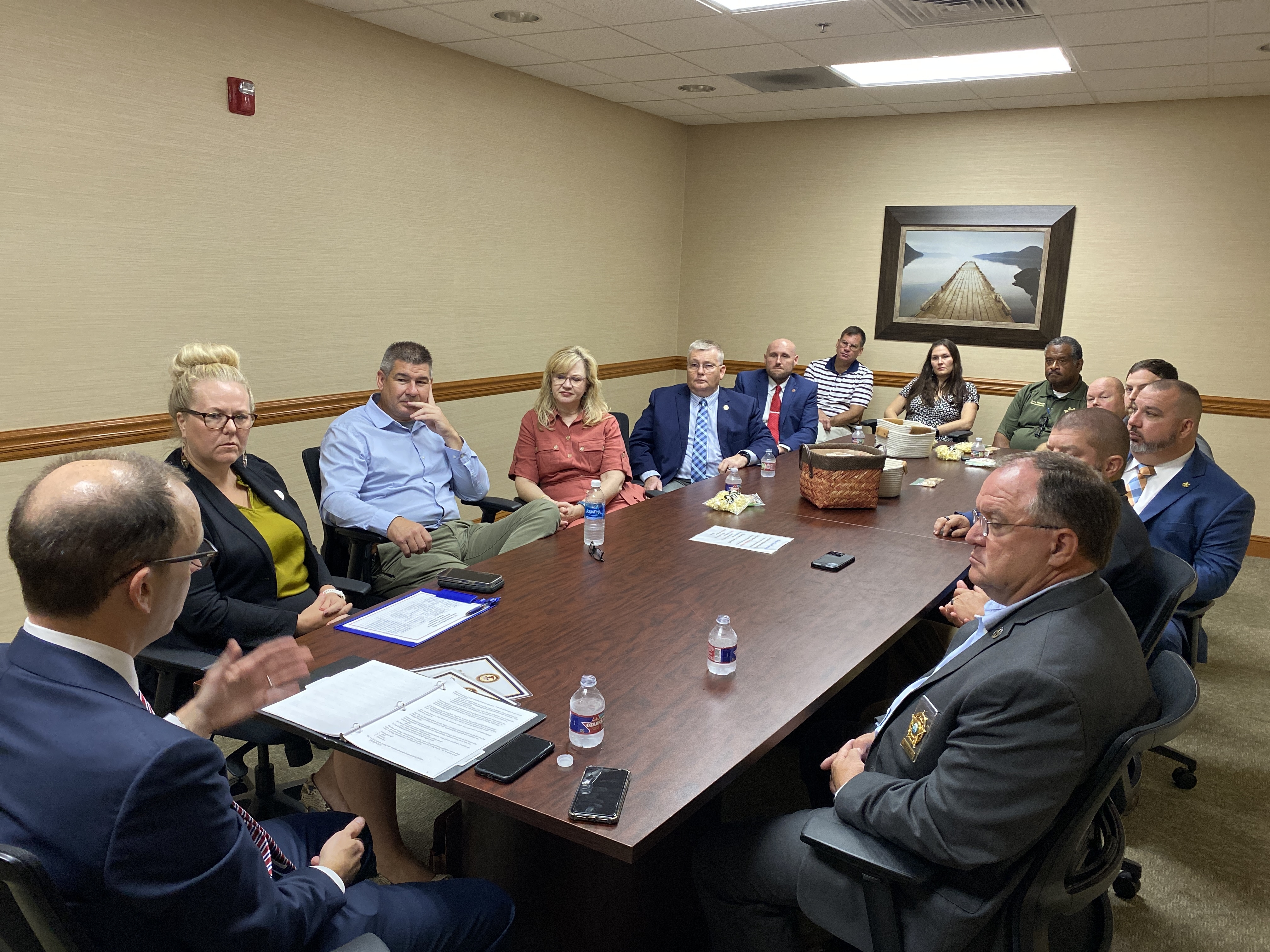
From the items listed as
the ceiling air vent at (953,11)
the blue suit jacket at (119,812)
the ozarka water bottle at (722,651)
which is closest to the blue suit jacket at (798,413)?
the ceiling air vent at (953,11)

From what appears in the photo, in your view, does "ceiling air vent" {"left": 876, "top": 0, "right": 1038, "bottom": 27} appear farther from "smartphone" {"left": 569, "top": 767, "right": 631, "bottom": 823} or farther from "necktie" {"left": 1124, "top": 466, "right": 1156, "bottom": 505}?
"smartphone" {"left": 569, "top": 767, "right": 631, "bottom": 823}

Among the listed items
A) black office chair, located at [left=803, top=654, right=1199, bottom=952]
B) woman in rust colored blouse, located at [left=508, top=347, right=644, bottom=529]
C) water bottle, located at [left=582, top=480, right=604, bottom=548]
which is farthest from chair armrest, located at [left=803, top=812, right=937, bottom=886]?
woman in rust colored blouse, located at [left=508, top=347, right=644, bottom=529]

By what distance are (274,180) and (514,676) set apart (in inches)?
130

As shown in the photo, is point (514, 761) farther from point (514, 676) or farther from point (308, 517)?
point (308, 517)

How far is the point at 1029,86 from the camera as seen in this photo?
5.47 metres

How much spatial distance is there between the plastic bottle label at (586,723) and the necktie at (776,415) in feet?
12.3

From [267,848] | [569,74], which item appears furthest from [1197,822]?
[569,74]

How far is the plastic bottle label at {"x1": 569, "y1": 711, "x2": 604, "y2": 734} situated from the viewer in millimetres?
1636

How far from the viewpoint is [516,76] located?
18.4ft

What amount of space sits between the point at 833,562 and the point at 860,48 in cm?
329

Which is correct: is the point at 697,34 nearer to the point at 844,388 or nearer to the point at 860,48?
the point at 860,48

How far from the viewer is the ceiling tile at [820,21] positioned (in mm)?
4086

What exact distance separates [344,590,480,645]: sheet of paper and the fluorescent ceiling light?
4.23 metres

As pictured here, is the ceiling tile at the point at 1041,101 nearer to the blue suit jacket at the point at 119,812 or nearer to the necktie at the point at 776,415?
the necktie at the point at 776,415
